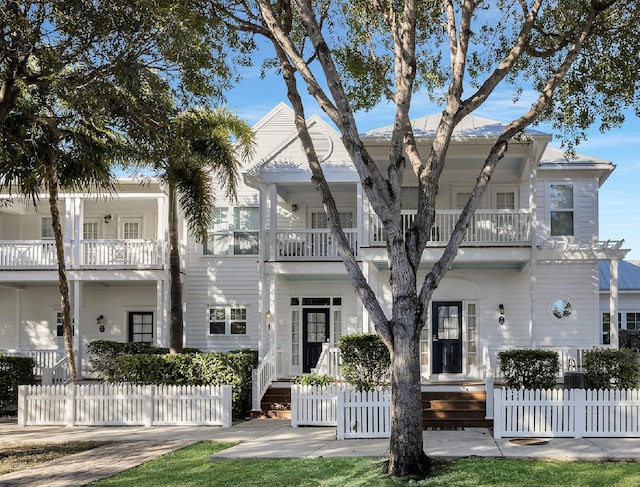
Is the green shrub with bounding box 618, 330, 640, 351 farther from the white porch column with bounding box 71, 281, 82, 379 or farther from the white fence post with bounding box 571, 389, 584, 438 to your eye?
the white porch column with bounding box 71, 281, 82, 379

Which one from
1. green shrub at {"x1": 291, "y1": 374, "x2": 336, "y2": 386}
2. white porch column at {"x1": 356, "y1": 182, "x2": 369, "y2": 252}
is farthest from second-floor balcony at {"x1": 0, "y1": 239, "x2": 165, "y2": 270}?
green shrub at {"x1": 291, "y1": 374, "x2": 336, "y2": 386}

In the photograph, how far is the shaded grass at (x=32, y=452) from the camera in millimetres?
12975

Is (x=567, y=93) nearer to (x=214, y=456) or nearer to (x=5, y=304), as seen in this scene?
(x=214, y=456)

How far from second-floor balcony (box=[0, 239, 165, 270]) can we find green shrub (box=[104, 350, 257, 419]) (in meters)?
6.00

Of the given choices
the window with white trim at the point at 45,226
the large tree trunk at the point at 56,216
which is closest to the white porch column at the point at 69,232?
the window with white trim at the point at 45,226

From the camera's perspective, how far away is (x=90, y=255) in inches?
969

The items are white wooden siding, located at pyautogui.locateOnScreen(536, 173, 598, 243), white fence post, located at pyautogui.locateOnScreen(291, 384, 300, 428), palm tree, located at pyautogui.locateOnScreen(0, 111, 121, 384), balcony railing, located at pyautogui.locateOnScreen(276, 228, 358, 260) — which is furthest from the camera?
white wooden siding, located at pyautogui.locateOnScreen(536, 173, 598, 243)

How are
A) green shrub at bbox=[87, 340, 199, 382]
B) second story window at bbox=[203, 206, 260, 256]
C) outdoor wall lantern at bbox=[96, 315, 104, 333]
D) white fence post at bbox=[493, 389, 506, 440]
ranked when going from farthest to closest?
1. outdoor wall lantern at bbox=[96, 315, 104, 333]
2. second story window at bbox=[203, 206, 260, 256]
3. green shrub at bbox=[87, 340, 199, 382]
4. white fence post at bbox=[493, 389, 506, 440]

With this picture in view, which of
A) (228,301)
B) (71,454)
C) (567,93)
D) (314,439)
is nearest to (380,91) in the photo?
(567,93)

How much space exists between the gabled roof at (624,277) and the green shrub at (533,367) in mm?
11502

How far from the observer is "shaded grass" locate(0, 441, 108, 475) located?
42.6 feet

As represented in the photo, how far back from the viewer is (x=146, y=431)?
1653 centimetres

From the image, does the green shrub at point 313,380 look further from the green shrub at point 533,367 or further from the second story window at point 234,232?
the second story window at point 234,232

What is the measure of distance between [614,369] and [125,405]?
10.6 meters
